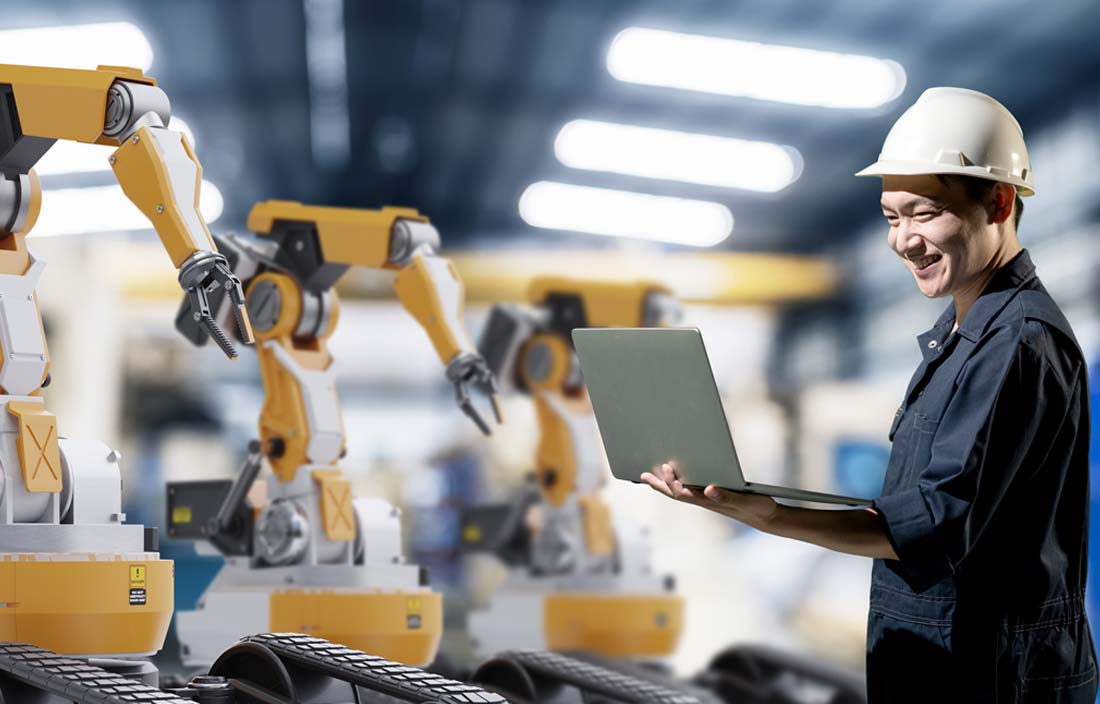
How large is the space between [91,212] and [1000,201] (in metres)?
3.96

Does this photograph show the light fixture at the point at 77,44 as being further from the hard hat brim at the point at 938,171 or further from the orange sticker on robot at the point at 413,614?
the hard hat brim at the point at 938,171

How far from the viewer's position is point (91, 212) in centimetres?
520

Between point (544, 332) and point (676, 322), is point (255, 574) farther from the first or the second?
point (676, 322)

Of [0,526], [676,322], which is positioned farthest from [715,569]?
[0,526]

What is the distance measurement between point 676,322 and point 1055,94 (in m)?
2.14

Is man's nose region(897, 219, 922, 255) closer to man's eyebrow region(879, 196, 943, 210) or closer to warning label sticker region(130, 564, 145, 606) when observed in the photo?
man's eyebrow region(879, 196, 943, 210)

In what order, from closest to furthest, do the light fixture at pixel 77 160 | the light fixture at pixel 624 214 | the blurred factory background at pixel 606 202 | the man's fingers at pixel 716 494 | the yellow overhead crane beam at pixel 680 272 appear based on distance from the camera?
the man's fingers at pixel 716 494 < the light fixture at pixel 77 160 < the blurred factory background at pixel 606 202 < the yellow overhead crane beam at pixel 680 272 < the light fixture at pixel 624 214

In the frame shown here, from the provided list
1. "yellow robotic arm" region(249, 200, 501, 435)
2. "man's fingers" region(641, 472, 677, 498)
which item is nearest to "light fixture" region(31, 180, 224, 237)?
"yellow robotic arm" region(249, 200, 501, 435)

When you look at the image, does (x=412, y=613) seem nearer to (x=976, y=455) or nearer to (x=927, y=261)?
(x=927, y=261)

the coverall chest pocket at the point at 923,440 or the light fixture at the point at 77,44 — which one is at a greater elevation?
the light fixture at the point at 77,44

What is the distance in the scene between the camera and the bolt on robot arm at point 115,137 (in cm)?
366

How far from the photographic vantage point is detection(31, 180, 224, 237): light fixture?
199 inches

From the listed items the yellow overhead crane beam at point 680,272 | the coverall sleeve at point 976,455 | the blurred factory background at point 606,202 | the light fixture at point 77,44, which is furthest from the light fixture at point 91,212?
the coverall sleeve at point 976,455

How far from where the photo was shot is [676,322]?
641 centimetres
